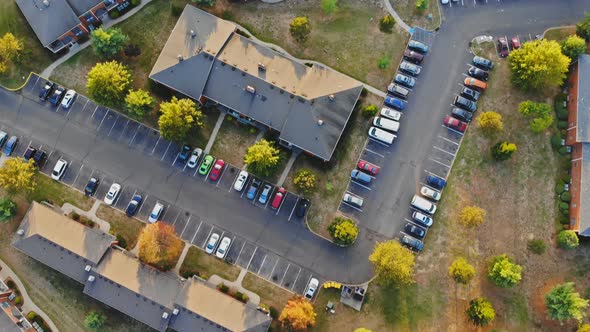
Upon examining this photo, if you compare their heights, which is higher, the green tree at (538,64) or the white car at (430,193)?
the green tree at (538,64)

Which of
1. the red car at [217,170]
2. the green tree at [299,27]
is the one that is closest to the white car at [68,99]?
the red car at [217,170]

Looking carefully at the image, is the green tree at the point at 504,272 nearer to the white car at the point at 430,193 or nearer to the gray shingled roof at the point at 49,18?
the white car at the point at 430,193

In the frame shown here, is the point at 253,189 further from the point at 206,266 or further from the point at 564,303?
the point at 564,303

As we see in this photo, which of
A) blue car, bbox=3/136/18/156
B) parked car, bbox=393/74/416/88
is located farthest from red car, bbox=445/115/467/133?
Answer: blue car, bbox=3/136/18/156

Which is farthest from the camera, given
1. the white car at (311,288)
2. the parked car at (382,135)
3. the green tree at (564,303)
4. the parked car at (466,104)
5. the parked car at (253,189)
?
the parked car at (466,104)

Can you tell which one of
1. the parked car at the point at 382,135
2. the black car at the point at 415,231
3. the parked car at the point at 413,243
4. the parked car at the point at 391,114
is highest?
the parked car at the point at 391,114

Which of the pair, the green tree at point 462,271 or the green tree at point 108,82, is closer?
the green tree at point 462,271

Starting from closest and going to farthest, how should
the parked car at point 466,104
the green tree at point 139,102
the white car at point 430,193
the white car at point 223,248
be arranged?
the green tree at point 139,102 → the white car at point 223,248 → the white car at point 430,193 → the parked car at point 466,104
